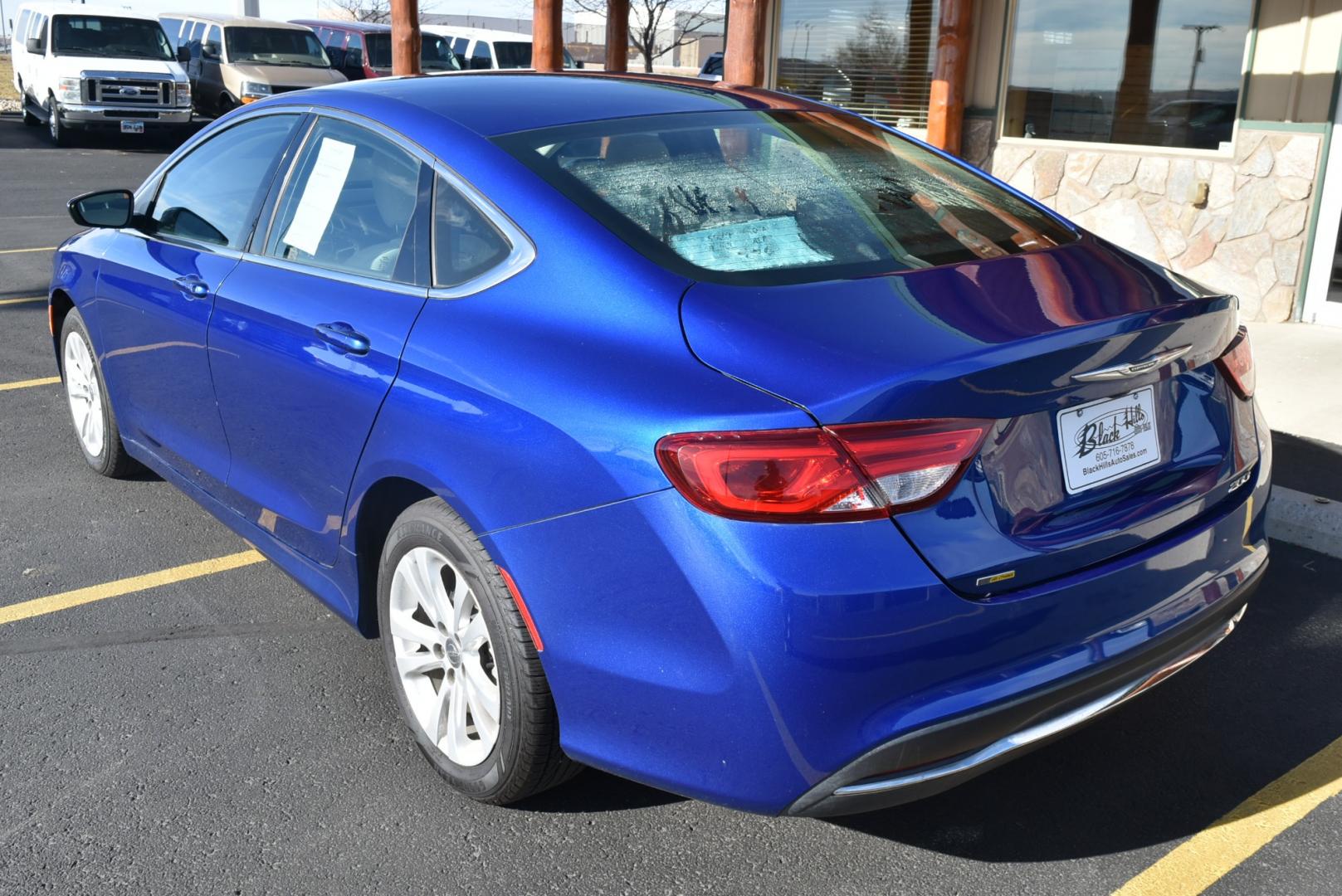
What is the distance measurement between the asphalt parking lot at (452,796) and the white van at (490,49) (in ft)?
64.4

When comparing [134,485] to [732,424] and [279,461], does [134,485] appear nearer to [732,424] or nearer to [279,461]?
[279,461]

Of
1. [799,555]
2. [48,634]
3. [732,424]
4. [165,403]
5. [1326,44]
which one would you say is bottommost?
[48,634]

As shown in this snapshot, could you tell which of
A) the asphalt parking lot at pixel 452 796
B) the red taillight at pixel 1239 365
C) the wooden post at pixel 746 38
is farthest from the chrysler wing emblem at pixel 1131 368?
the wooden post at pixel 746 38

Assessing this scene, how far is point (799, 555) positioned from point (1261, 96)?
280 inches

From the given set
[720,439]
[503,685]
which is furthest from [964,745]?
[503,685]

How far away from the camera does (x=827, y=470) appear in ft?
7.47

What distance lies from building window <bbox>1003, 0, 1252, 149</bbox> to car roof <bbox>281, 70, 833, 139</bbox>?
5.57m

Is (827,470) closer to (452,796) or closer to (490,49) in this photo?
(452,796)

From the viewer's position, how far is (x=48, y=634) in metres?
3.90

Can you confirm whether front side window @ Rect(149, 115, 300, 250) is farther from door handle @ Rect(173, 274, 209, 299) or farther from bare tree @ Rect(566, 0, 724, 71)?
bare tree @ Rect(566, 0, 724, 71)

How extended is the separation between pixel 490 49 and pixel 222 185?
19348 mm

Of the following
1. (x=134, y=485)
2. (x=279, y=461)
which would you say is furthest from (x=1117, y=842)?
(x=134, y=485)

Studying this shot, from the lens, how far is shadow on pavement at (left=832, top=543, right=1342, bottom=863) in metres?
2.94

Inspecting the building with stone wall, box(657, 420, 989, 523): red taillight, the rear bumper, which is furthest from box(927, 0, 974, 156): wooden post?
box(657, 420, 989, 523): red taillight
